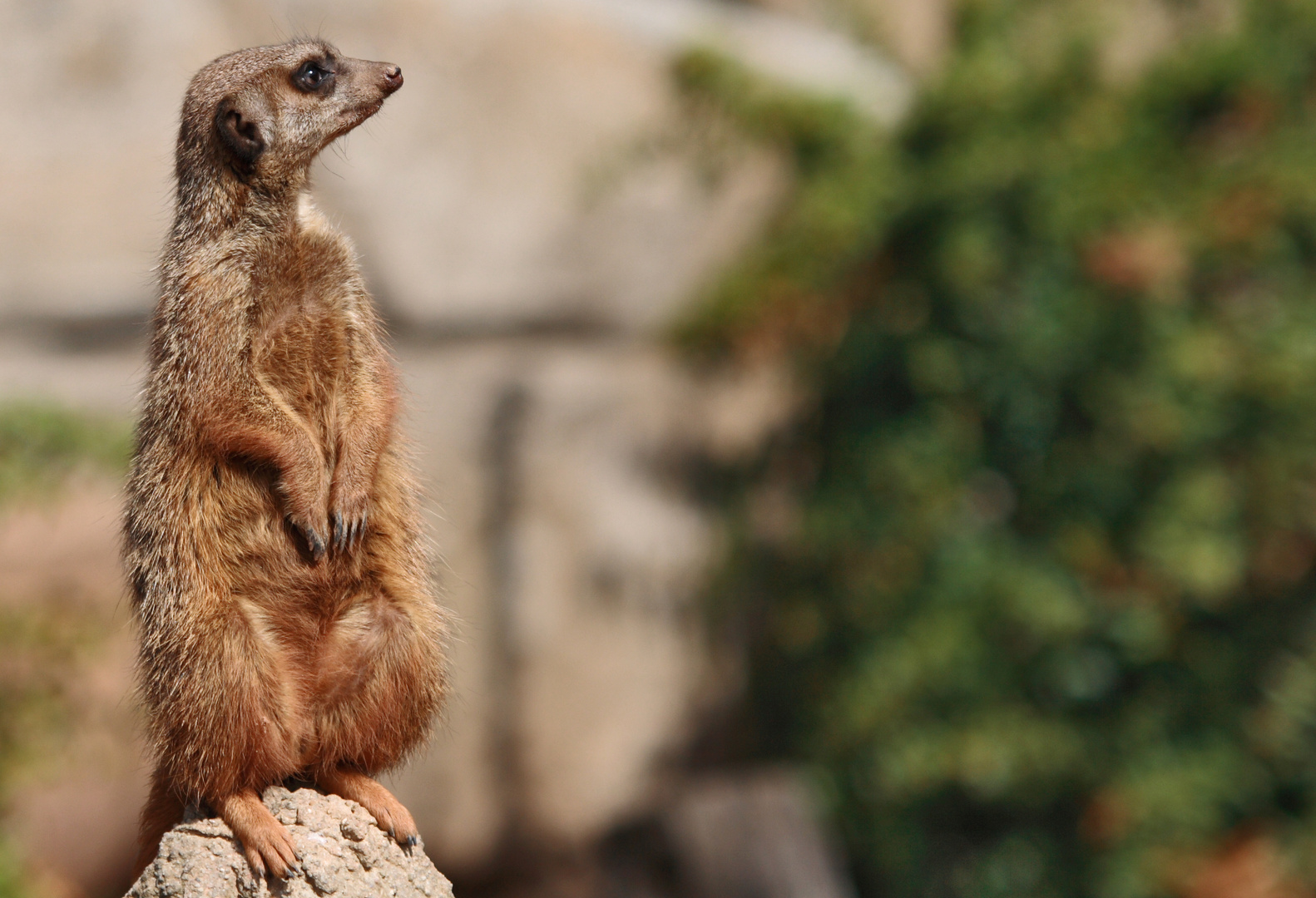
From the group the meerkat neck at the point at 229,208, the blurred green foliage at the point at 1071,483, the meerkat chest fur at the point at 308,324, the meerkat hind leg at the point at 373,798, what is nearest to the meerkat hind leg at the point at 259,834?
the meerkat hind leg at the point at 373,798

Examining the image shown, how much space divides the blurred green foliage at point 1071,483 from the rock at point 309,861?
11.4 feet

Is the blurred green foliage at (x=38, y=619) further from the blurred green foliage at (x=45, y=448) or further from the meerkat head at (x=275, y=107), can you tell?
the meerkat head at (x=275, y=107)

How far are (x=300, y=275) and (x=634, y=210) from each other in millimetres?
3882

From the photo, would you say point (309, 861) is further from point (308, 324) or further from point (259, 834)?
point (308, 324)

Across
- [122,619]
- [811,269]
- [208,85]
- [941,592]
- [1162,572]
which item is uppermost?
[208,85]

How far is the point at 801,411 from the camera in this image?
580 cm

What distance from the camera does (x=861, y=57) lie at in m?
6.00

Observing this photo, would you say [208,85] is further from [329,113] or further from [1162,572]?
[1162,572]

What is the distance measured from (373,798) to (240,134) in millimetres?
908

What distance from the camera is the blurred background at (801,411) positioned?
16.1ft

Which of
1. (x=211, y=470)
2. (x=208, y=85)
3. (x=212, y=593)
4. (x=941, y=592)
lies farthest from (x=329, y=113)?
(x=941, y=592)

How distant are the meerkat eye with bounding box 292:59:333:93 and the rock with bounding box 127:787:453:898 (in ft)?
3.17

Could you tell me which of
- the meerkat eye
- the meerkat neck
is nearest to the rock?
the meerkat neck

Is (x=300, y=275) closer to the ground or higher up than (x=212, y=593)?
higher up
